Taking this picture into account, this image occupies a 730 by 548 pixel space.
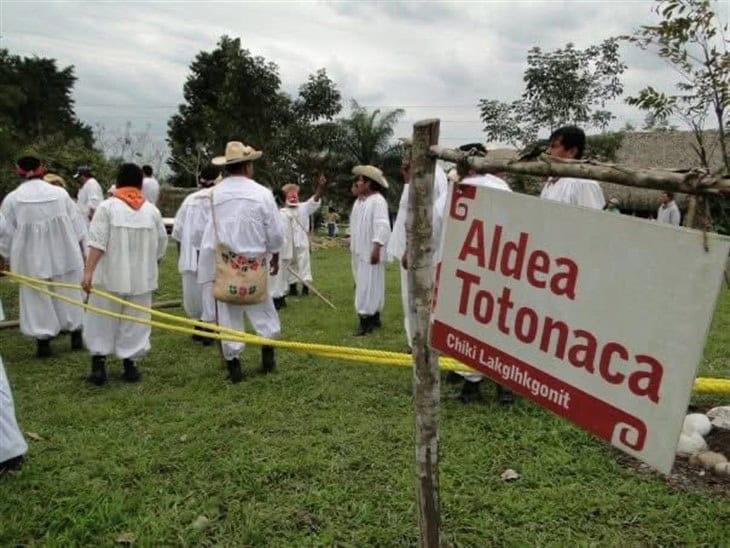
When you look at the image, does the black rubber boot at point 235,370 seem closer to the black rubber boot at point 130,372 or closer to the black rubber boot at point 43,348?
the black rubber boot at point 130,372

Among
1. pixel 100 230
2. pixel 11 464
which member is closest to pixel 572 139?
pixel 100 230

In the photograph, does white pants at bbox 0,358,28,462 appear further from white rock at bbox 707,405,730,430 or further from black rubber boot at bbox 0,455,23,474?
white rock at bbox 707,405,730,430

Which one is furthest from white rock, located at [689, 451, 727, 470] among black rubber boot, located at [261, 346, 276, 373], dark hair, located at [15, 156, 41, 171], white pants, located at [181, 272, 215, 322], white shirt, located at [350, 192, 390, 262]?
dark hair, located at [15, 156, 41, 171]

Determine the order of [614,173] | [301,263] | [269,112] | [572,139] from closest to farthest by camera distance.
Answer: [614,173] < [572,139] < [301,263] < [269,112]

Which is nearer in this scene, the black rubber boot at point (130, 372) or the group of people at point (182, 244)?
the group of people at point (182, 244)

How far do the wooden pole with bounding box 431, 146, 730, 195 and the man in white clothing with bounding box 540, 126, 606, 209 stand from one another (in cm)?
306

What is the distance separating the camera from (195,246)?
6.42 metres

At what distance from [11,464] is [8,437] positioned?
182 mm

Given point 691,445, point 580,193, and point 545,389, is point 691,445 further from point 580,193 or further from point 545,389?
point 545,389

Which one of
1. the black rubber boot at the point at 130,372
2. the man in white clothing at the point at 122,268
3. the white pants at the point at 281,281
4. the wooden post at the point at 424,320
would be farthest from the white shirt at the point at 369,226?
the wooden post at the point at 424,320

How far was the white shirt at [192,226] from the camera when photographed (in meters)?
6.11

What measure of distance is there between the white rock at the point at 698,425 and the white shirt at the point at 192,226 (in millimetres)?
4135

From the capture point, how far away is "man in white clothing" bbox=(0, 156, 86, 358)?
20.7 ft

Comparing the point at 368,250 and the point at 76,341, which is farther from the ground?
the point at 368,250
